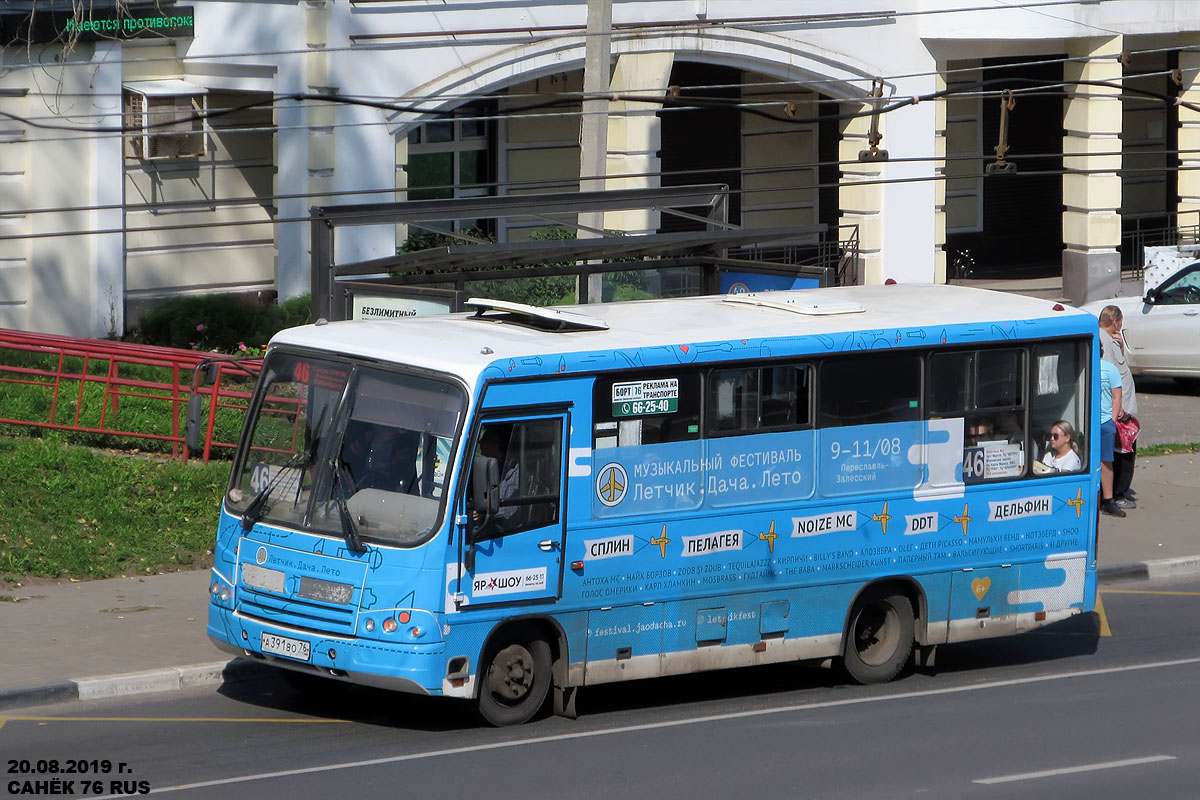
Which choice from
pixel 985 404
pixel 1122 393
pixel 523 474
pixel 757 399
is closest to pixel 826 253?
pixel 1122 393

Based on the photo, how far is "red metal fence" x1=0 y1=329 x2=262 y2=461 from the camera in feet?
56.2

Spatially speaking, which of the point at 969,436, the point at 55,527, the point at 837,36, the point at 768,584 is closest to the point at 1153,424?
the point at 837,36

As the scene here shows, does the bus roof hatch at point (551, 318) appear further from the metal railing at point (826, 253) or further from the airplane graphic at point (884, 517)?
the metal railing at point (826, 253)

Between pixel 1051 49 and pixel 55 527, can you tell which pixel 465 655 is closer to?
pixel 55 527

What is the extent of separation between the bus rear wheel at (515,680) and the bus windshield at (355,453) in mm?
965

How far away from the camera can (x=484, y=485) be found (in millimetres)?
10328

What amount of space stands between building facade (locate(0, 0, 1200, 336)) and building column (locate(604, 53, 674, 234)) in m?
0.04

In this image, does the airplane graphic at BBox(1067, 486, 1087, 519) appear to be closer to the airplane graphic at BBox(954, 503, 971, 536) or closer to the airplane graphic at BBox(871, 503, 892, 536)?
the airplane graphic at BBox(954, 503, 971, 536)

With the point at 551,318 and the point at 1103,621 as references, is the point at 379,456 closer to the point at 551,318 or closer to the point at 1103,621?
the point at 551,318

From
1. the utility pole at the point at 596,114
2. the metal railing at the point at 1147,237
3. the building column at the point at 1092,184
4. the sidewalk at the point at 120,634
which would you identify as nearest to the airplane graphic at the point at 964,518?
the sidewalk at the point at 120,634

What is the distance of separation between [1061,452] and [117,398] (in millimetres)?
9784

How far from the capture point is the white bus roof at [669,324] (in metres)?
10.7

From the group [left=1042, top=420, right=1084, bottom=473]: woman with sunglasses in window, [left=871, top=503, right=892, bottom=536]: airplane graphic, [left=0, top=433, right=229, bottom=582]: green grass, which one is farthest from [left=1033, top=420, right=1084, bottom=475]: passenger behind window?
[left=0, top=433, right=229, bottom=582]: green grass

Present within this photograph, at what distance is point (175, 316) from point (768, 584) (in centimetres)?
1327
